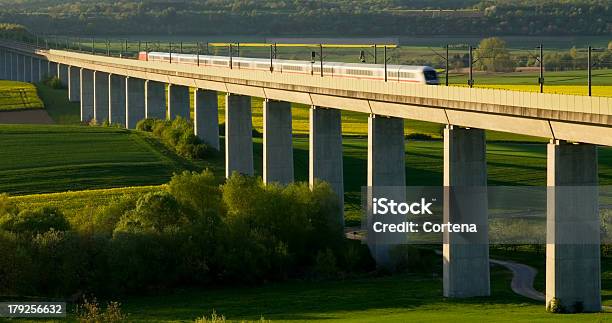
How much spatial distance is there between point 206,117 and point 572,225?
56790 mm

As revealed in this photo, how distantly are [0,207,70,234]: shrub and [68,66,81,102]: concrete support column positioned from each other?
104 meters

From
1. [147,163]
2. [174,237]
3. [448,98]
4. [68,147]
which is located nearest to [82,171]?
[147,163]

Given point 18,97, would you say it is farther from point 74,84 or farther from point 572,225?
point 572,225

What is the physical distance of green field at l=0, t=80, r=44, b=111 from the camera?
156000 mm

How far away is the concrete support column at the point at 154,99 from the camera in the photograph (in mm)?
128500

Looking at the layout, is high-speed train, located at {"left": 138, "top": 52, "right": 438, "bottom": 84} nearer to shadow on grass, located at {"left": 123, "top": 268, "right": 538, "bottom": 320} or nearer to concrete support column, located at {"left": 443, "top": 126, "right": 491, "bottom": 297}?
concrete support column, located at {"left": 443, "top": 126, "right": 491, "bottom": 297}

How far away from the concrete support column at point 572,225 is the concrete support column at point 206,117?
55.4m

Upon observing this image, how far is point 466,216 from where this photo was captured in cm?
6109

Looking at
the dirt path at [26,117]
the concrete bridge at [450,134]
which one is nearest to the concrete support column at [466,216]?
the concrete bridge at [450,134]

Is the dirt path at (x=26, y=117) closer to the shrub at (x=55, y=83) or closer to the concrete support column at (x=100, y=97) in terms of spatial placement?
the concrete support column at (x=100, y=97)

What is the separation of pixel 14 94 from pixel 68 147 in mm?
60228

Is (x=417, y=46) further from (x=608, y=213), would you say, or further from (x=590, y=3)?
(x=608, y=213)

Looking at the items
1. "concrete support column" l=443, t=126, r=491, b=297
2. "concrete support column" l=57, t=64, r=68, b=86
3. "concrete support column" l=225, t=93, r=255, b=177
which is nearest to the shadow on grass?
"concrete support column" l=443, t=126, r=491, b=297

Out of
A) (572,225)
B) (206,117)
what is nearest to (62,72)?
(206,117)
